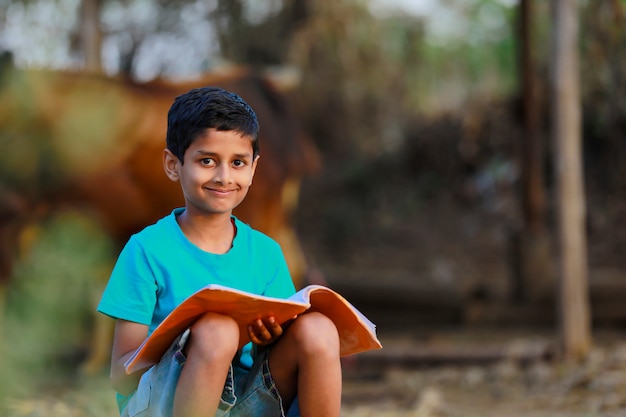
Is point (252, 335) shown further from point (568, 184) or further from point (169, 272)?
point (568, 184)

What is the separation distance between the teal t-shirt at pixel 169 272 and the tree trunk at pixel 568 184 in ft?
13.3

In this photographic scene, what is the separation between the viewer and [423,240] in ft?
34.8

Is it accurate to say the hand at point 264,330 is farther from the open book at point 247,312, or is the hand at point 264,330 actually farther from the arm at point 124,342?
the arm at point 124,342

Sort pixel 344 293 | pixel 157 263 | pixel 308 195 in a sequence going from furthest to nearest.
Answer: pixel 308 195 < pixel 344 293 < pixel 157 263

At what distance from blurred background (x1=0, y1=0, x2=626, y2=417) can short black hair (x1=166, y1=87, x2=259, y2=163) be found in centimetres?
162

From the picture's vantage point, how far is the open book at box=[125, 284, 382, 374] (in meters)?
1.66

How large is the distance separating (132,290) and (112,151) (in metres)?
4.01

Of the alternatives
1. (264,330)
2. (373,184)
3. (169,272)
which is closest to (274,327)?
(264,330)

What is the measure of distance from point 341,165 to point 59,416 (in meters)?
8.39

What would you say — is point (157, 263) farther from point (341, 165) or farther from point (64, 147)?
point (341, 165)

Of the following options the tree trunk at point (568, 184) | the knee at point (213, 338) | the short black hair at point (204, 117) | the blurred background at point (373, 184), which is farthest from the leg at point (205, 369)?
the tree trunk at point (568, 184)

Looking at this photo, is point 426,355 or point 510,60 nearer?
point 426,355

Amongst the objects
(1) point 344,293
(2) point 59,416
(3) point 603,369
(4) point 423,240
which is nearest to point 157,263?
(2) point 59,416

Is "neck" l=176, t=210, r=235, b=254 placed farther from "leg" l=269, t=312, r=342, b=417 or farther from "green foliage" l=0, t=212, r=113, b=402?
"green foliage" l=0, t=212, r=113, b=402
